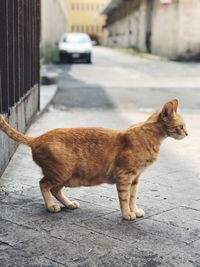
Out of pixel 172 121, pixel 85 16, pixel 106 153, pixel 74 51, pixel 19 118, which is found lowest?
pixel 74 51

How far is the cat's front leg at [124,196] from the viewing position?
3.88 meters

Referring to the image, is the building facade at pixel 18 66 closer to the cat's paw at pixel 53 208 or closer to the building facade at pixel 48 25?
the cat's paw at pixel 53 208

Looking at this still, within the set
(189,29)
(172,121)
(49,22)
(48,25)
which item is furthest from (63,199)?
(189,29)

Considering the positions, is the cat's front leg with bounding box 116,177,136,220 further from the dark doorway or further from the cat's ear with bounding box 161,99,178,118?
the dark doorway

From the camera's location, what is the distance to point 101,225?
383cm

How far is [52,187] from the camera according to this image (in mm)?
4039

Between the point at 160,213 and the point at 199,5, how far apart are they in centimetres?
2489

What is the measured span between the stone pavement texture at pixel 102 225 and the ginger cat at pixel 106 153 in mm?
241

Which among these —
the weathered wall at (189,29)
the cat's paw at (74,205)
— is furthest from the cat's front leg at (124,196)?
the weathered wall at (189,29)

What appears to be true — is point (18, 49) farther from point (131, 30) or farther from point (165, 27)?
point (131, 30)

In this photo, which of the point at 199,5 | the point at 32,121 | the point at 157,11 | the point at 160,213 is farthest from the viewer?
the point at 157,11

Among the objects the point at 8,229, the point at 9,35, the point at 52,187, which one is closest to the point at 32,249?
the point at 8,229

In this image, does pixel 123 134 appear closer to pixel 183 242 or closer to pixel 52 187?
pixel 52 187

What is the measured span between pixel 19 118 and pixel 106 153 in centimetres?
285
